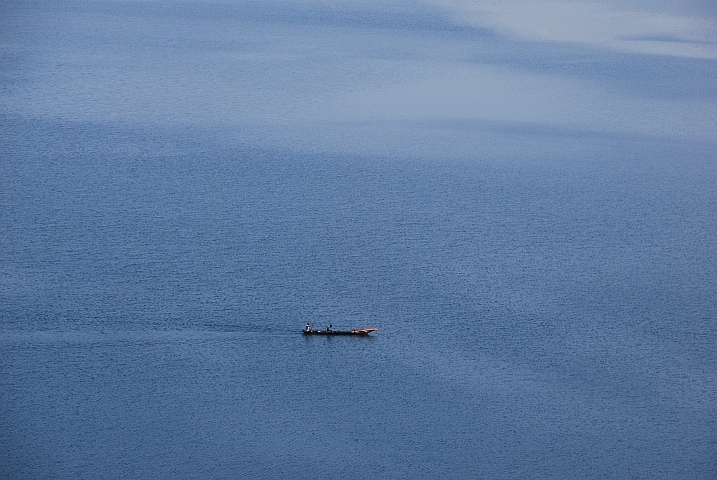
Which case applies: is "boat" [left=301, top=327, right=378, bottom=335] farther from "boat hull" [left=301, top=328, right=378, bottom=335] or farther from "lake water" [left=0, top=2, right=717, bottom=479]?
"lake water" [left=0, top=2, right=717, bottom=479]

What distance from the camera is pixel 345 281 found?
3878 cm

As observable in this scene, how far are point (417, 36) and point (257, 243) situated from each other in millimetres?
38597

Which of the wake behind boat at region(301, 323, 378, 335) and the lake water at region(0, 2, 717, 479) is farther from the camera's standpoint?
the wake behind boat at region(301, 323, 378, 335)

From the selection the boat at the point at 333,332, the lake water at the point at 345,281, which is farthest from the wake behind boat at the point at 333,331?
the lake water at the point at 345,281

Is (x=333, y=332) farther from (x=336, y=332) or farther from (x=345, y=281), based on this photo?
(x=345, y=281)

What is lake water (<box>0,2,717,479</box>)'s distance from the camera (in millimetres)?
30984

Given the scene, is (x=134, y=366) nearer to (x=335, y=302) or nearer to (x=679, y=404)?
(x=335, y=302)

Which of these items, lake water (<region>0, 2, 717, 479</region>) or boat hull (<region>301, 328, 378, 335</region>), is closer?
lake water (<region>0, 2, 717, 479</region>)

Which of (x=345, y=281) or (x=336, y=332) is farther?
(x=345, y=281)

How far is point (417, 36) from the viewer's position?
77.3 m

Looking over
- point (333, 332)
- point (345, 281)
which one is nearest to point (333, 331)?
point (333, 332)

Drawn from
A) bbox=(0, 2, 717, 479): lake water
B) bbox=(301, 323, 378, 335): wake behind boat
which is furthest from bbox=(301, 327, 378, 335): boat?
bbox=(0, 2, 717, 479): lake water

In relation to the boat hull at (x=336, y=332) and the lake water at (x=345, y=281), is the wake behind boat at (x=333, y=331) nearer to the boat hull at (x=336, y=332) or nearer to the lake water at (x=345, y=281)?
the boat hull at (x=336, y=332)

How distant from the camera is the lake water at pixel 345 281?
102 ft
